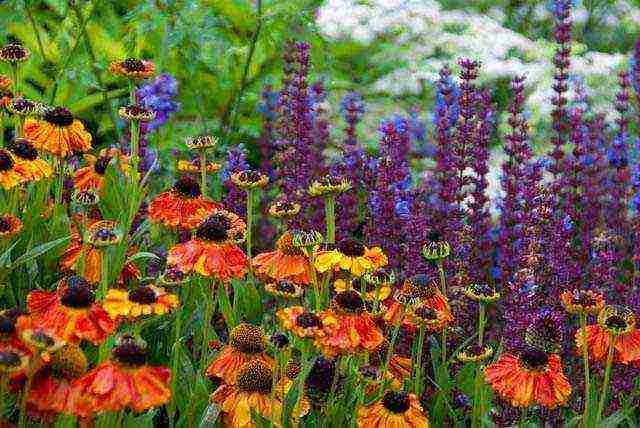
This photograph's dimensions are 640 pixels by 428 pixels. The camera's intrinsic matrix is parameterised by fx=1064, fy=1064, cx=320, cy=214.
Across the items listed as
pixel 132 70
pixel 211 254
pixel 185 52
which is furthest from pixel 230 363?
pixel 185 52

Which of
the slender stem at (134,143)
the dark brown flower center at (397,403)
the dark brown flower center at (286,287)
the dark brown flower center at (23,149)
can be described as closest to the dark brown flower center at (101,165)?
the slender stem at (134,143)

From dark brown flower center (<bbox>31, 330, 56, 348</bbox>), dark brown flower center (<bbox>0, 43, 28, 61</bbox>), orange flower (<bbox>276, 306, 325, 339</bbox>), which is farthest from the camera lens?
dark brown flower center (<bbox>0, 43, 28, 61</bbox>)

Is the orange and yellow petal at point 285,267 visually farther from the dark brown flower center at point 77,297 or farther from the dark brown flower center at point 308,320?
the dark brown flower center at point 77,297

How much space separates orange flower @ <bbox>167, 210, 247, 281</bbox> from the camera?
5.06 ft

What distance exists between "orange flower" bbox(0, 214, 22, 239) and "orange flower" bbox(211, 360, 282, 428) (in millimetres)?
459

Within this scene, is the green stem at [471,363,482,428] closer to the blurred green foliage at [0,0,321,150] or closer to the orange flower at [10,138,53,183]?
the orange flower at [10,138,53,183]

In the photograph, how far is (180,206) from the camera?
6.13ft

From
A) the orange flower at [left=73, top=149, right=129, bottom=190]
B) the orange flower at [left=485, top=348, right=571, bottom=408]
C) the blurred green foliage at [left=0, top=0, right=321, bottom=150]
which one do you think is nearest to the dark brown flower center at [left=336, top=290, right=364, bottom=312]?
the orange flower at [left=485, top=348, right=571, bottom=408]

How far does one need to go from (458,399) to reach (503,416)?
10cm

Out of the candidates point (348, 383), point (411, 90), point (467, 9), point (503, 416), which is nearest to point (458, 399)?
point (503, 416)

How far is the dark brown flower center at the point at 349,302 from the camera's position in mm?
1542

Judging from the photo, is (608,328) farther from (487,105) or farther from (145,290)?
(487,105)

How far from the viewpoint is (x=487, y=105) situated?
301 cm

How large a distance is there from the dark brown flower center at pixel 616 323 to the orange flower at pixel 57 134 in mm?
959
